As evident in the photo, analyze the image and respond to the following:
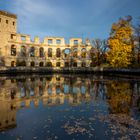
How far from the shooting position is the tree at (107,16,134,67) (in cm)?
3712

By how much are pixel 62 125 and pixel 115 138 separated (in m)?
2.28

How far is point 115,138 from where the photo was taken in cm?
617

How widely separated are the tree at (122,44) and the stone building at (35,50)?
17861 millimetres

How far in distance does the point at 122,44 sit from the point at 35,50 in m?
26.6

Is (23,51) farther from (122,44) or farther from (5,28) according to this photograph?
(122,44)

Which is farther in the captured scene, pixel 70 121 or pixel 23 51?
pixel 23 51

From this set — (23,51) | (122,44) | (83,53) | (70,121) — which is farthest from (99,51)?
(70,121)

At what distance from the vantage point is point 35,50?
5444cm

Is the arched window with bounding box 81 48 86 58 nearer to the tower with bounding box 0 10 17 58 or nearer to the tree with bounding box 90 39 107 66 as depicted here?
the tree with bounding box 90 39 107 66

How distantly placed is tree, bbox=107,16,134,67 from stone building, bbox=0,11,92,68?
58.6 feet

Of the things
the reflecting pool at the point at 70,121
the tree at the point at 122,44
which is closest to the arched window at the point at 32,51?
the tree at the point at 122,44

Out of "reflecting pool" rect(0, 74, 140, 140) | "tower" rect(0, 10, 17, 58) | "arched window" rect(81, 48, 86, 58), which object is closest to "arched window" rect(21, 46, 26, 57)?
"tower" rect(0, 10, 17, 58)

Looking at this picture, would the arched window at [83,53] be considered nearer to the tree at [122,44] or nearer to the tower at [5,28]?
the tree at [122,44]

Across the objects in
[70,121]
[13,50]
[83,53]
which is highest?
[13,50]
